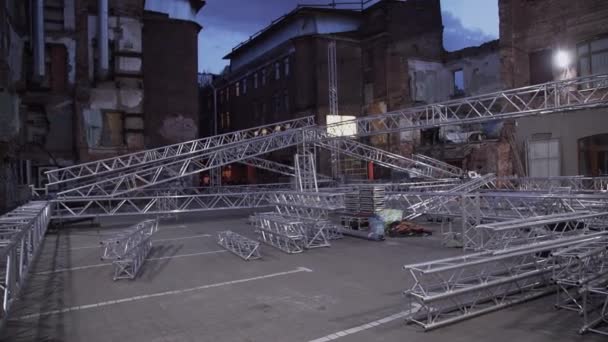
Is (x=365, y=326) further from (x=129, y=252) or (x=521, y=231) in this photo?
(x=129, y=252)

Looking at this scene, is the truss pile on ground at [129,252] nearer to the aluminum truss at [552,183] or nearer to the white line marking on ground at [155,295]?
the white line marking on ground at [155,295]

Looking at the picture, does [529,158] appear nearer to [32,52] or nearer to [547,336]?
[547,336]

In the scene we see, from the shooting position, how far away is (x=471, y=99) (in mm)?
15133

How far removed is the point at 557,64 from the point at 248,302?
22810 mm

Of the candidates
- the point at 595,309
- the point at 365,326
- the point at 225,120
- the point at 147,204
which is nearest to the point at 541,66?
the point at 595,309

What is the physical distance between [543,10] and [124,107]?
2559 cm

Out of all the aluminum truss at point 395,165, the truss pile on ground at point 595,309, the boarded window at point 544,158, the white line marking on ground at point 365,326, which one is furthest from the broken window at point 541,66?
the white line marking on ground at point 365,326

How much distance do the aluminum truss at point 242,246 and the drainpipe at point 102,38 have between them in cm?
1843

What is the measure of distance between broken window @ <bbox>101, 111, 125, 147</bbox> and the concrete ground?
52.6 ft

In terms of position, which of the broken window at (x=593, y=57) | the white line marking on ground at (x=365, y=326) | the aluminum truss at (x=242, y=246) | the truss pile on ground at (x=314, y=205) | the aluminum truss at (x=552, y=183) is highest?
the broken window at (x=593, y=57)


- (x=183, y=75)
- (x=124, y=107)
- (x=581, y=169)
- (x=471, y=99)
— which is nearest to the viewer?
(x=471, y=99)

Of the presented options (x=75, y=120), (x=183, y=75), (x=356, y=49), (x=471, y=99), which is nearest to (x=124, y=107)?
(x=75, y=120)

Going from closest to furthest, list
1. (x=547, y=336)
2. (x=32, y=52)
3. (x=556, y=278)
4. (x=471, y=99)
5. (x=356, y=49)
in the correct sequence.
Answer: (x=547, y=336) < (x=556, y=278) < (x=471, y=99) < (x=32, y=52) < (x=356, y=49)

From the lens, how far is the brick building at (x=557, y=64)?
72.3ft
